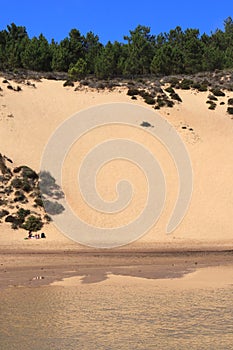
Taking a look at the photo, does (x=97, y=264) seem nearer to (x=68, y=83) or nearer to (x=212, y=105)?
(x=212, y=105)

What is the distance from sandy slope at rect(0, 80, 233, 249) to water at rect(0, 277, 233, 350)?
1626 centimetres

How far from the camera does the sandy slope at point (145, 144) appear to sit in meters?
36.7

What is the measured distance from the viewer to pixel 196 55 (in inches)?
3169

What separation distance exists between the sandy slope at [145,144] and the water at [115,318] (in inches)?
640

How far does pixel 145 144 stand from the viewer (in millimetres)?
52500

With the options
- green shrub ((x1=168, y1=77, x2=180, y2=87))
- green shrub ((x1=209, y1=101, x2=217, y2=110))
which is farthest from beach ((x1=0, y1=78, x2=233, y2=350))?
green shrub ((x1=168, y1=77, x2=180, y2=87))

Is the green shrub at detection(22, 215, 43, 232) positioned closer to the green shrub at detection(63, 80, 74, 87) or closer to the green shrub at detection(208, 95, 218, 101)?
the green shrub at detection(63, 80, 74, 87)

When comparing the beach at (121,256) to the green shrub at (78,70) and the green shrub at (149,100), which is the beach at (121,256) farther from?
the green shrub at (78,70)

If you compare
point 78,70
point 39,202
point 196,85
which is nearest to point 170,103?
point 196,85

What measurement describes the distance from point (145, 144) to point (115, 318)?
132 feet

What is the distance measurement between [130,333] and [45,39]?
78643 millimetres

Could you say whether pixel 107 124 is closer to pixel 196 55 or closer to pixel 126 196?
pixel 126 196

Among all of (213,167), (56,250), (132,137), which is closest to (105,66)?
(132,137)

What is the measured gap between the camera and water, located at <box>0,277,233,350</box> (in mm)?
11016
